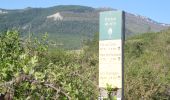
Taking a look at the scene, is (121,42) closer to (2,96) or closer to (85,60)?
(2,96)

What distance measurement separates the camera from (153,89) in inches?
585

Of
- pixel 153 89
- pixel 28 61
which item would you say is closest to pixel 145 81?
pixel 153 89

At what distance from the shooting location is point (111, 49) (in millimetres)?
8180

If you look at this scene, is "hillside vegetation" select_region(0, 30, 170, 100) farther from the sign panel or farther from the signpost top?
the signpost top

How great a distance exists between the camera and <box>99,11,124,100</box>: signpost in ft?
26.5

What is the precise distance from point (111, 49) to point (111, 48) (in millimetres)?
22

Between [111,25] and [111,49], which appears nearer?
[111,49]

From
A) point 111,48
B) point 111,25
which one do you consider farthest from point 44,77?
point 111,25

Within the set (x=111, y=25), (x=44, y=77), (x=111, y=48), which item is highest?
(x=111, y=25)

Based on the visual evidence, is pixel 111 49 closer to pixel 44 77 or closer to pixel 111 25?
pixel 111 25

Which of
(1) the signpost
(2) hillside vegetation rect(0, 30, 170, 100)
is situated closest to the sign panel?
(1) the signpost

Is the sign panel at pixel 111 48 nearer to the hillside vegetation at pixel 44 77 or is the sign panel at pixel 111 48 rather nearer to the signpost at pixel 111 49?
the signpost at pixel 111 49

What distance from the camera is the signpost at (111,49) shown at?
8070 millimetres

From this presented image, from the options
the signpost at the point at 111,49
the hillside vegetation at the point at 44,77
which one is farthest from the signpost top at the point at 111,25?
the hillside vegetation at the point at 44,77
